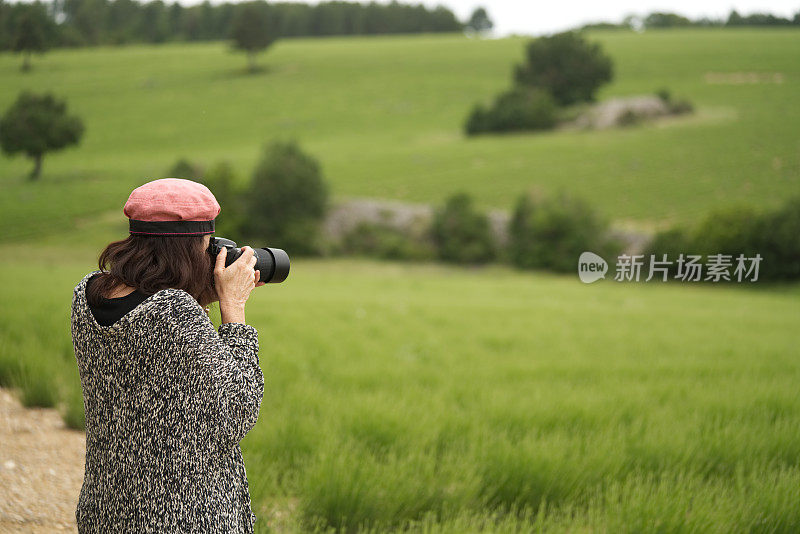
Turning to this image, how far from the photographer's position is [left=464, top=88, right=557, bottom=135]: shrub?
38438mm

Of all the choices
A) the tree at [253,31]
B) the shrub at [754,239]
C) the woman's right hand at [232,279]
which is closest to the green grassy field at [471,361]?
the shrub at [754,239]

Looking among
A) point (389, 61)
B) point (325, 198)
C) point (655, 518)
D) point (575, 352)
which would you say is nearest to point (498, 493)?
point (655, 518)

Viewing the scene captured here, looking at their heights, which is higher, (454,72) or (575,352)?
(454,72)

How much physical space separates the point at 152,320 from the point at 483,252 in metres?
19.9

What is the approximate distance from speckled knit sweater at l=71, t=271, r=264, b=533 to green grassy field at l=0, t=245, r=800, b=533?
2.76ft

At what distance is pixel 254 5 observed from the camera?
88.7 ft

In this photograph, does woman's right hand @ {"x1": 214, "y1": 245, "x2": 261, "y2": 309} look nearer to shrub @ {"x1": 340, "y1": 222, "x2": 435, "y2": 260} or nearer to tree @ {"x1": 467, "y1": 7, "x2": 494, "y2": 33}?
shrub @ {"x1": 340, "y1": 222, "x2": 435, "y2": 260}

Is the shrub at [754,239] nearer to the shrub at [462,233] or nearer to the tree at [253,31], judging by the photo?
the shrub at [462,233]

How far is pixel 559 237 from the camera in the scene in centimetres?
1941

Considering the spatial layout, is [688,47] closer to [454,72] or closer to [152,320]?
[454,72]

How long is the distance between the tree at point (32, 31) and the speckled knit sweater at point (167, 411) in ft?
33.5

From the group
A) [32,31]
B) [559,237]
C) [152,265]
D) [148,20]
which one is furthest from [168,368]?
[559,237]

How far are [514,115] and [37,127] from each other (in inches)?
1280

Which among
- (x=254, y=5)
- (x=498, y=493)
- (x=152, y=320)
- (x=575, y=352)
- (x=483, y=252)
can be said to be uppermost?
(x=254, y=5)
